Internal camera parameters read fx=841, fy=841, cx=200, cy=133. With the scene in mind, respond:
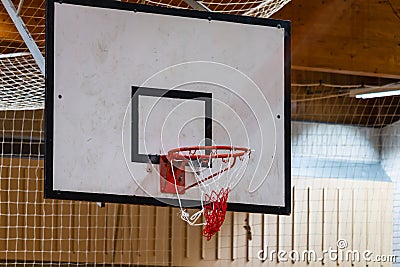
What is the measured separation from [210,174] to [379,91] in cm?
369

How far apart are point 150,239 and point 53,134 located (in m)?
3.66

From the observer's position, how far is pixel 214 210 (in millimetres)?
3357

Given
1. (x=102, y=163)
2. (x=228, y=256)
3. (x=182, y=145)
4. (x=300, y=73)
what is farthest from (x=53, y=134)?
(x=300, y=73)

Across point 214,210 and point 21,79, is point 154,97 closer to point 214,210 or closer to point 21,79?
point 214,210

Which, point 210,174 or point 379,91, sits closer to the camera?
point 210,174

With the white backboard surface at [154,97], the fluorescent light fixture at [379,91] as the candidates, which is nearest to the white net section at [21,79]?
the white backboard surface at [154,97]

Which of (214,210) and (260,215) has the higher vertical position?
(214,210)

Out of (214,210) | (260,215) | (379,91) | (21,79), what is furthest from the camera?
(260,215)

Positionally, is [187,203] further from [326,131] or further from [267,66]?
[326,131]

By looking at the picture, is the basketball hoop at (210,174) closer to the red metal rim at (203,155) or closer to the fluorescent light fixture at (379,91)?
the red metal rim at (203,155)

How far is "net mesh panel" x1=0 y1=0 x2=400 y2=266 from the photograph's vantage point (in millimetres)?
6438

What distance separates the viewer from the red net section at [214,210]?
3.35m

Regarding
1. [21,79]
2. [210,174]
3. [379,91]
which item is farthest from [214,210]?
[379,91]

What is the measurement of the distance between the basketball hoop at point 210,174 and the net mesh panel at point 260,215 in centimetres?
209
